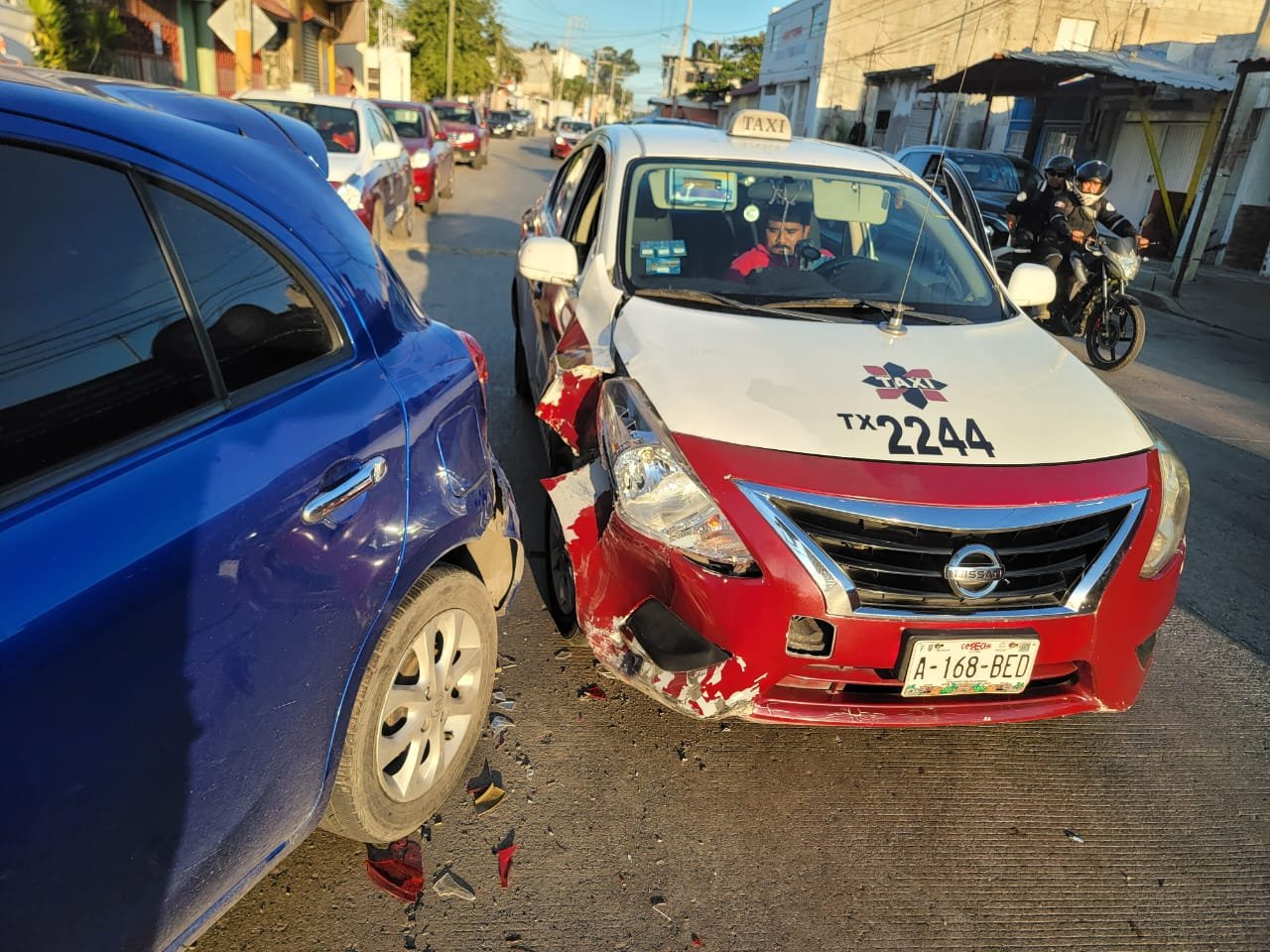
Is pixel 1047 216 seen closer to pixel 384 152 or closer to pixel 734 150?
pixel 734 150

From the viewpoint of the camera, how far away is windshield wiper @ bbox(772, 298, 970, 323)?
3.42 meters

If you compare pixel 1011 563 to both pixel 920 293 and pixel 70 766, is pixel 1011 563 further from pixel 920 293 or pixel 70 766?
pixel 70 766

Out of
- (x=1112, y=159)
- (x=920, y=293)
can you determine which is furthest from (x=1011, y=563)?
(x=1112, y=159)

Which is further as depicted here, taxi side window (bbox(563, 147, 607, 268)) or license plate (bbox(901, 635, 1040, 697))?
taxi side window (bbox(563, 147, 607, 268))

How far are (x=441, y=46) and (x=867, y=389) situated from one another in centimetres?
5705

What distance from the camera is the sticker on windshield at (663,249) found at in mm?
3609

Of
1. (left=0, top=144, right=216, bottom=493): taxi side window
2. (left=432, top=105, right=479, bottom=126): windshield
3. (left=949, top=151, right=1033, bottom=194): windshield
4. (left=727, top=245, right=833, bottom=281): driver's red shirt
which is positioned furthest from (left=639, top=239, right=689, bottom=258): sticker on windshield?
(left=432, top=105, right=479, bottom=126): windshield

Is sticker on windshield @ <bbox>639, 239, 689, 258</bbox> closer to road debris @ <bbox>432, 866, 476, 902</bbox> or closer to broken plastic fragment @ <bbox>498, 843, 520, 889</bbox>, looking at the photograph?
broken plastic fragment @ <bbox>498, 843, 520, 889</bbox>

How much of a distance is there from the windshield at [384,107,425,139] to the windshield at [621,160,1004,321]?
1264 cm

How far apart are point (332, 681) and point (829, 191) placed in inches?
125

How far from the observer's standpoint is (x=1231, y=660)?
3.57 m

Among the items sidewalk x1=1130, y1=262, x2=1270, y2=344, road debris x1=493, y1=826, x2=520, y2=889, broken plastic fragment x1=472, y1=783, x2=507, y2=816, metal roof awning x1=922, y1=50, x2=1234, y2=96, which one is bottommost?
broken plastic fragment x1=472, y1=783, x2=507, y2=816

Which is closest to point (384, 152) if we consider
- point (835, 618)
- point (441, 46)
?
point (835, 618)

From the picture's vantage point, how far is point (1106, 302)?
26.4ft
